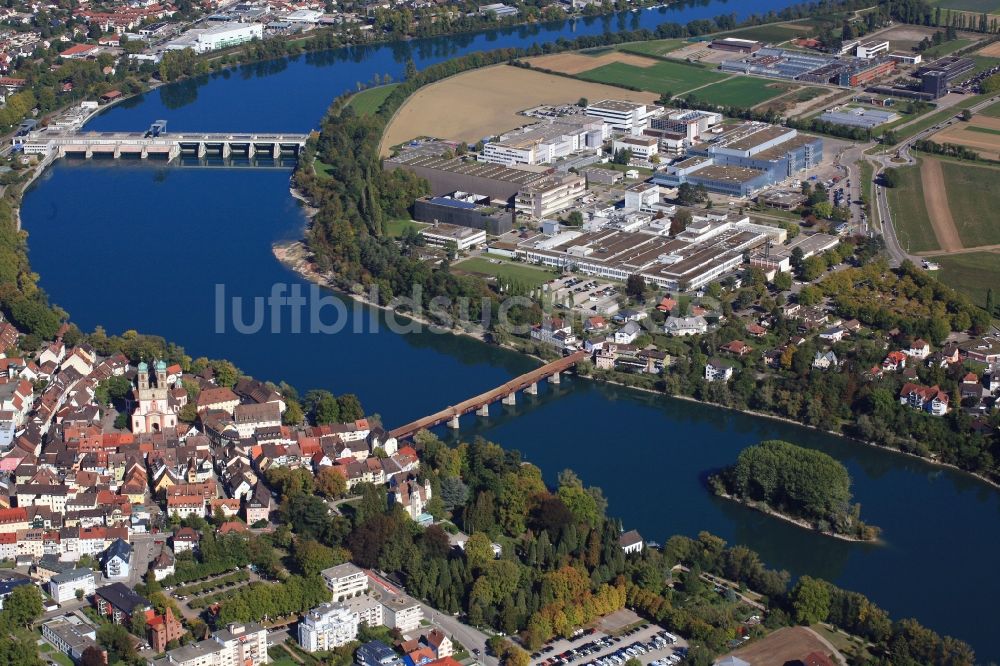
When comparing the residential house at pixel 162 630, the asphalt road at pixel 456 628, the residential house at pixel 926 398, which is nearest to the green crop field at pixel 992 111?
the residential house at pixel 926 398

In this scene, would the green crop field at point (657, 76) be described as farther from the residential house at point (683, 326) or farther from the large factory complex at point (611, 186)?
the residential house at point (683, 326)

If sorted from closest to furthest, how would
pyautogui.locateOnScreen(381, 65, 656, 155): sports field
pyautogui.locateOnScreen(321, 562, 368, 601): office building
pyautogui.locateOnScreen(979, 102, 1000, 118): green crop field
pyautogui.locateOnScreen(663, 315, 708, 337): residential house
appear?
pyautogui.locateOnScreen(321, 562, 368, 601): office building
pyautogui.locateOnScreen(663, 315, 708, 337): residential house
pyautogui.locateOnScreen(381, 65, 656, 155): sports field
pyautogui.locateOnScreen(979, 102, 1000, 118): green crop field

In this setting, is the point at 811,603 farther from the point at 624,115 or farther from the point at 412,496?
the point at 624,115

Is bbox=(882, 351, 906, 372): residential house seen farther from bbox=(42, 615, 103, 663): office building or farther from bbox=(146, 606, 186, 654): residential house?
bbox=(42, 615, 103, 663): office building

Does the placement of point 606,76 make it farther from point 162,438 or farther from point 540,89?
point 162,438

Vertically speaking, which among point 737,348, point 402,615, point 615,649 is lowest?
point 737,348

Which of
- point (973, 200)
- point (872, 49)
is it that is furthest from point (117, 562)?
point (872, 49)

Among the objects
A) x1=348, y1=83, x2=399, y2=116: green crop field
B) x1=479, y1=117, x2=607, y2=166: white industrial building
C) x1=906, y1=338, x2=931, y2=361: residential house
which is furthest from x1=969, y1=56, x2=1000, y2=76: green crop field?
x1=906, y1=338, x2=931, y2=361: residential house
